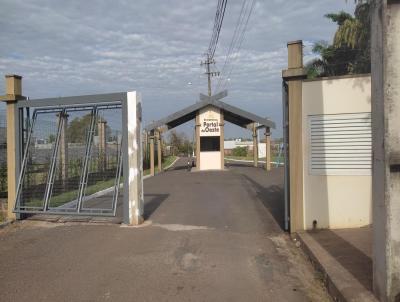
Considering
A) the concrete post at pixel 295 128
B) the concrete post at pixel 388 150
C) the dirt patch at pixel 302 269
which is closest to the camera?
the concrete post at pixel 388 150

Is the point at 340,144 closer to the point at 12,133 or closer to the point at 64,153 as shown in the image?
the point at 64,153

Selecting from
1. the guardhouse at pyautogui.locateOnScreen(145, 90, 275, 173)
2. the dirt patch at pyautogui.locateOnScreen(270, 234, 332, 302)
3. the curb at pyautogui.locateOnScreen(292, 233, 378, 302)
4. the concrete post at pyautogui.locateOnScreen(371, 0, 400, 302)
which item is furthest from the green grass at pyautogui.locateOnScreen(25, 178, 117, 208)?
the guardhouse at pyautogui.locateOnScreen(145, 90, 275, 173)

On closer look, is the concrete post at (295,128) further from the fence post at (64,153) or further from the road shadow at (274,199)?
the fence post at (64,153)

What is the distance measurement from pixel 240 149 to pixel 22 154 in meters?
62.8

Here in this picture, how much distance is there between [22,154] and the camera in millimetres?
10977

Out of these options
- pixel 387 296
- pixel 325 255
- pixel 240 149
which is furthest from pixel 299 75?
pixel 240 149

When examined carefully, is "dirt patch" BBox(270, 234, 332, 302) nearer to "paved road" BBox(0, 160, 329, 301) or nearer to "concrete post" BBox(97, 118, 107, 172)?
"paved road" BBox(0, 160, 329, 301)

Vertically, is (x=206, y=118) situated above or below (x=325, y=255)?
above

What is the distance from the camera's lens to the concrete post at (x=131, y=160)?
9797mm

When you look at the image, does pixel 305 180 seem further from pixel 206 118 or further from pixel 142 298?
pixel 206 118

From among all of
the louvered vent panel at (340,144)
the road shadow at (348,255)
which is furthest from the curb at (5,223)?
the louvered vent panel at (340,144)

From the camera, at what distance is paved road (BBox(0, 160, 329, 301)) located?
5613 mm

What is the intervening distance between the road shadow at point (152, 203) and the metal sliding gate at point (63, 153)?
1.00 m

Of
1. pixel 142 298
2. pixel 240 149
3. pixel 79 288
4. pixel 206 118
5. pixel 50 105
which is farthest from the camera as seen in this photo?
pixel 240 149
